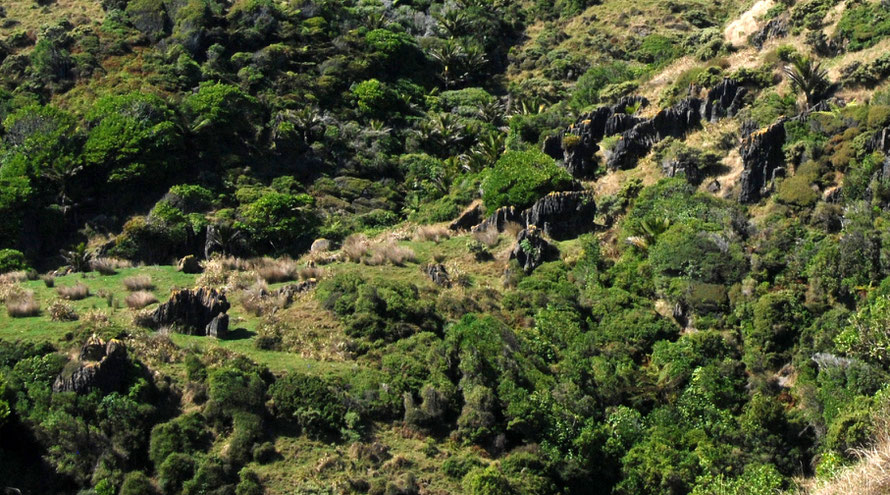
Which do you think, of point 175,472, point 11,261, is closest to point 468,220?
point 11,261

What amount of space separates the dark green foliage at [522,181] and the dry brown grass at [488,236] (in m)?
1.29

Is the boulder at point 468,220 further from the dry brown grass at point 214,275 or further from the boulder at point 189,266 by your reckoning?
the boulder at point 189,266

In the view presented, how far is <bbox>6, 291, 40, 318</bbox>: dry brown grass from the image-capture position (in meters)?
26.6

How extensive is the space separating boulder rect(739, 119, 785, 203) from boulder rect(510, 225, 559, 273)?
6919 millimetres

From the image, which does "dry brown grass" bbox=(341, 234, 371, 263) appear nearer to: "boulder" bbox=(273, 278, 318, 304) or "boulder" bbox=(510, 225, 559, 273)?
"boulder" bbox=(273, 278, 318, 304)

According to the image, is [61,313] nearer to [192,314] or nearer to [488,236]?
[192,314]

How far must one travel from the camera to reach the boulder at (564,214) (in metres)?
34.8

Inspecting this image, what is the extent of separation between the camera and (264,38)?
51.3 meters

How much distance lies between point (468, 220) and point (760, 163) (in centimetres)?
1079

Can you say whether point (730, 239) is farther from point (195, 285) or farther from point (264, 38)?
point (264, 38)

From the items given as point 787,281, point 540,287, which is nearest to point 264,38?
point 540,287

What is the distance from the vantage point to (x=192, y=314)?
26.7m

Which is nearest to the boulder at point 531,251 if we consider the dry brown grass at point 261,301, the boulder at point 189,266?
the dry brown grass at point 261,301

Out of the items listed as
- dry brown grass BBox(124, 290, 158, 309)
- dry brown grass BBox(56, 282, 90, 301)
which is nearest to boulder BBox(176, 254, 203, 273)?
dry brown grass BBox(124, 290, 158, 309)
